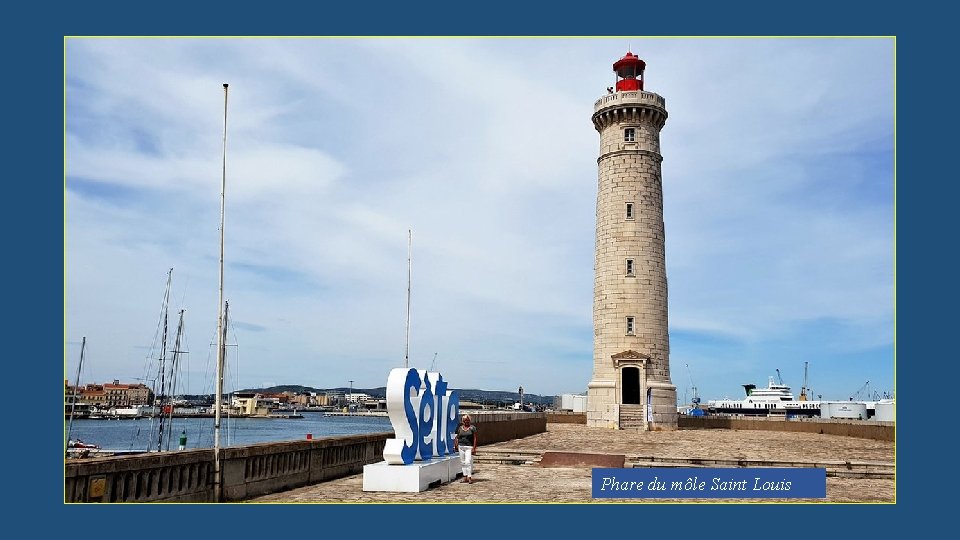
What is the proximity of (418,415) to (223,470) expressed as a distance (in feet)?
13.3

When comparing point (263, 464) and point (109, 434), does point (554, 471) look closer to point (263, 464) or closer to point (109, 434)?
point (263, 464)

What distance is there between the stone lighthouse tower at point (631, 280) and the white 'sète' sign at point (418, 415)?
95.9ft

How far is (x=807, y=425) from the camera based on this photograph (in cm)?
4944

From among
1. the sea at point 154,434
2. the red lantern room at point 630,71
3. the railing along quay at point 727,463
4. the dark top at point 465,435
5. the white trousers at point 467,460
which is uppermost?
the red lantern room at point 630,71

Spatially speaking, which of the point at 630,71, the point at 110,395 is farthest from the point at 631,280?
the point at 110,395

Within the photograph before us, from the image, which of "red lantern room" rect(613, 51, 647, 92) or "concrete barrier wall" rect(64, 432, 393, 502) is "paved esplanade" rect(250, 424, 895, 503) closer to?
"concrete barrier wall" rect(64, 432, 393, 502)

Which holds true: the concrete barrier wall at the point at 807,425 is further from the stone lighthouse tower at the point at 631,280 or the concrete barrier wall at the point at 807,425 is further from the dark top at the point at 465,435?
the dark top at the point at 465,435

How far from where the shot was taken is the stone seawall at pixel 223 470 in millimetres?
12156

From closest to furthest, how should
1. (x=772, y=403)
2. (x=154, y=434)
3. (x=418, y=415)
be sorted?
(x=418, y=415), (x=154, y=434), (x=772, y=403)

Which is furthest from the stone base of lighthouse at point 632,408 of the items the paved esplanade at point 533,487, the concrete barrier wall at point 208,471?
the concrete barrier wall at point 208,471

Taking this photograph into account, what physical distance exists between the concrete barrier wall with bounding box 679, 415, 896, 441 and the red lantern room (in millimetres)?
22281

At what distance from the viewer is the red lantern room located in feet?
165

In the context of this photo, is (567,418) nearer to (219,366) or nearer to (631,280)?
(631,280)
